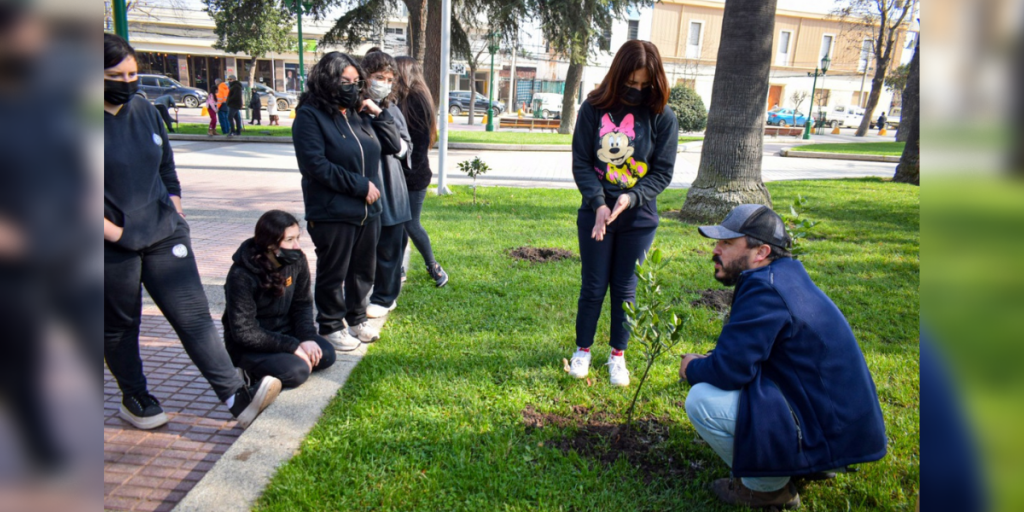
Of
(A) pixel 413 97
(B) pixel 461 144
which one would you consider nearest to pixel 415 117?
(A) pixel 413 97

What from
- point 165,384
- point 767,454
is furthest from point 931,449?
point 165,384

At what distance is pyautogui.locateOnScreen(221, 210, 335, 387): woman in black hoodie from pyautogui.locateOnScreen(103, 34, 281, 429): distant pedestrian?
0.19 meters

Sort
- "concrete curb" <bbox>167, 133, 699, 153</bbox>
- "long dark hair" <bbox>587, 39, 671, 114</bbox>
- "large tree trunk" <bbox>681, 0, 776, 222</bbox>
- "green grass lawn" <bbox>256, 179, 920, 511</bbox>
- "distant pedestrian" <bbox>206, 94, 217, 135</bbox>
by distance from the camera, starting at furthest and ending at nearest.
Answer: "distant pedestrian" <bbox>206, 94, 217, 135</bbox>
"concrete curb" <bbox>167, 133, 699, 153</bbox>
"large tree trunk" <bbox>681, 0, 776, 222</bbox>
"long dark hair" <bbox>587, 39, 671, 114</bbox>
"green grass lawn" <bbox>256, 179, 920, 511</bbox>

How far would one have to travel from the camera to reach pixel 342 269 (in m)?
4.14

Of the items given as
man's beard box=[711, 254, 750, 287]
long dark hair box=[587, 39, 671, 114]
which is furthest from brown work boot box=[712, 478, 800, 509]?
long dark hair box=[587, 39, 671, 114]

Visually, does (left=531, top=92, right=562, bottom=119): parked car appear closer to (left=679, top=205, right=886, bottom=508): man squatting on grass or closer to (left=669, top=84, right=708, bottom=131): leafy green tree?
(left=669, top=84, right=708, bottom=131): leafy green tree

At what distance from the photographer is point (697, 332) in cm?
473

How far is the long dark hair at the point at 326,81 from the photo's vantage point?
3789mm

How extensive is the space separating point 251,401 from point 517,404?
1458mm

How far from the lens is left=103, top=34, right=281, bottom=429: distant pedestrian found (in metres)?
2.74

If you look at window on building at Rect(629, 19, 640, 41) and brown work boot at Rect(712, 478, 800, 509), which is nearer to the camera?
brown work boot at Rect(712, 478, 800, 509)

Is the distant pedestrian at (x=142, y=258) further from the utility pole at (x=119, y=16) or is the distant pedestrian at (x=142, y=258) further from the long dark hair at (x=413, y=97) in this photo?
the utility pole at (x=119, y=16)

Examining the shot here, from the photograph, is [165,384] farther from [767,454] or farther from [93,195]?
[93,195]

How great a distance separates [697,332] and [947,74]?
14.5ft
